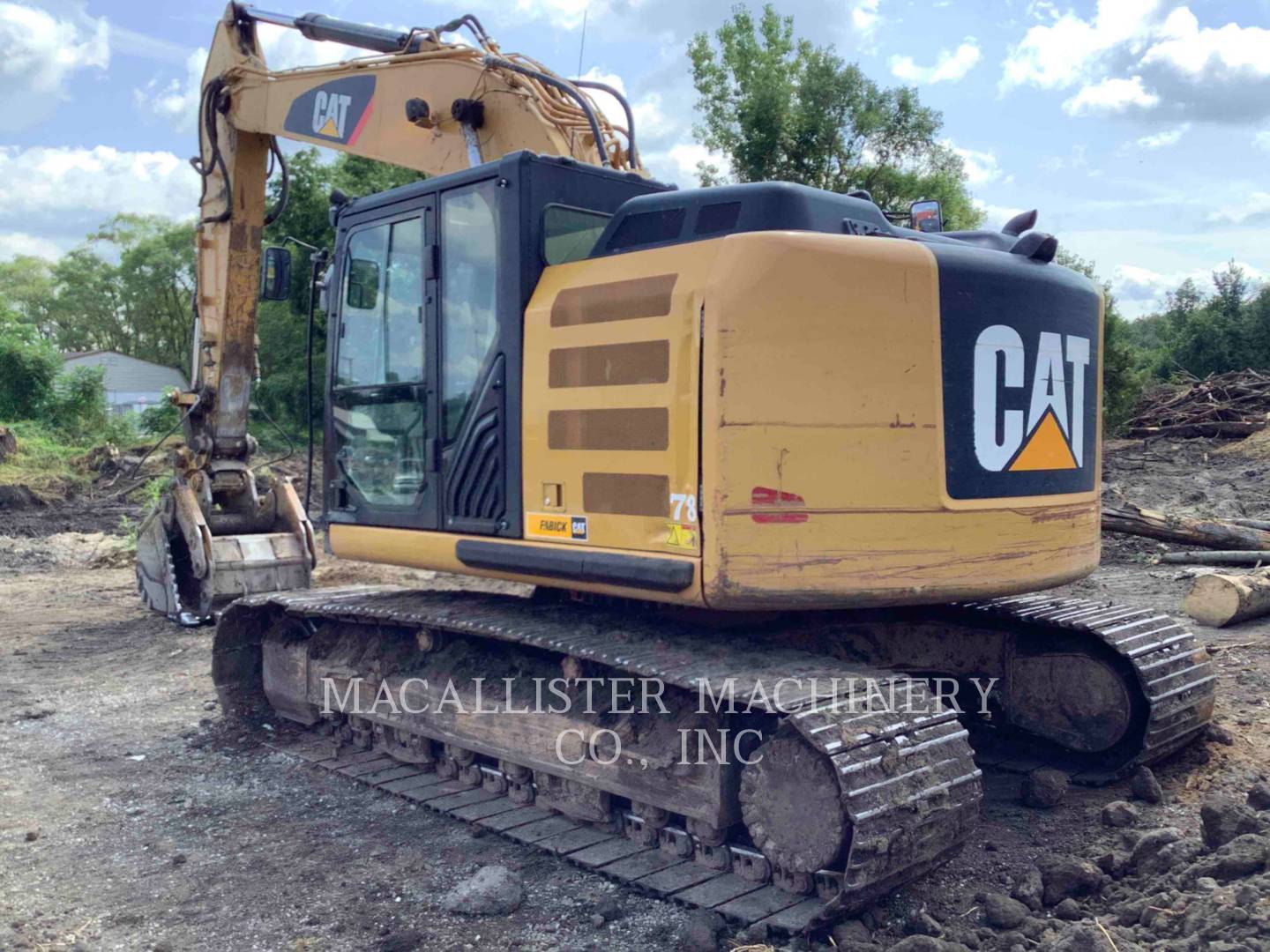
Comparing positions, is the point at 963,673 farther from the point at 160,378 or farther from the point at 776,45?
the point at 160,378

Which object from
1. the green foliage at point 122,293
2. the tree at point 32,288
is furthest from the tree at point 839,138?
the tree at point 32,288

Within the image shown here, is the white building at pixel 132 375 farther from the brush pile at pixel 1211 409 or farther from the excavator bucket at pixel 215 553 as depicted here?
the excavator bucket at pixel 215 553

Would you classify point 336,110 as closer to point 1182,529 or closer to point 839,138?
point 1182,529

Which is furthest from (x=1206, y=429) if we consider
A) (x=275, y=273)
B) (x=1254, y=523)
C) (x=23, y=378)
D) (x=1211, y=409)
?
(x=23, y=378)

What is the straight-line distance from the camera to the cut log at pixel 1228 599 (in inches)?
288

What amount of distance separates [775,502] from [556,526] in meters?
0.96

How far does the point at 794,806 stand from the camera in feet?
11.9

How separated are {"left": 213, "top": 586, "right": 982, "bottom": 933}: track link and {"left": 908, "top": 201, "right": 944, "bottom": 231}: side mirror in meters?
2.00

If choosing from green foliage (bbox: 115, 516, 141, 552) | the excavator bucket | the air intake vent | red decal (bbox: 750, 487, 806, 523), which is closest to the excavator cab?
the air intake vent

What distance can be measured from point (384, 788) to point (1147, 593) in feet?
20.3

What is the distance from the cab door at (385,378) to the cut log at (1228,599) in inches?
207

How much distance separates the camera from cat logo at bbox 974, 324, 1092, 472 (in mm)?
4059

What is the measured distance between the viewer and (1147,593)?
8719 millimetres

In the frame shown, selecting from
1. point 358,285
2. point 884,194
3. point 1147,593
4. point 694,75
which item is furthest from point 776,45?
point 358,285
